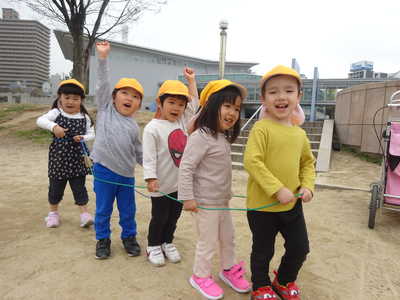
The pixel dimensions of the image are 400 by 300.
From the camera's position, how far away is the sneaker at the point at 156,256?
2354 mm

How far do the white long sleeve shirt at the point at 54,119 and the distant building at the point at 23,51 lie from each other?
24.0 meters

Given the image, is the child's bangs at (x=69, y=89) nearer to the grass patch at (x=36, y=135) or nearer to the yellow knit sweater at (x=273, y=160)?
the yellow knit sweater at (x=273, y=160)

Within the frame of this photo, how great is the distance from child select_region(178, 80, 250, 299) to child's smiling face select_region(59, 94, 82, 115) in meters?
1.61

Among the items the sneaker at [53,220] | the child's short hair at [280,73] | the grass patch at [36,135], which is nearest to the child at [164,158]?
the child's short hair at [280,73]

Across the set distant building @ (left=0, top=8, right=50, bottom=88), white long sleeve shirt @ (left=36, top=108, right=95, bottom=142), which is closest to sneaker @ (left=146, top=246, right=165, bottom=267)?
white long sleeve shirt @ (left=36, top=108, right=95, bottom=142)

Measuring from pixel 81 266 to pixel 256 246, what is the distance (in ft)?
4.56

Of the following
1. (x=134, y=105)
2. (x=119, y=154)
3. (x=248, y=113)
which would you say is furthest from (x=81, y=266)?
(x=248, y=113)

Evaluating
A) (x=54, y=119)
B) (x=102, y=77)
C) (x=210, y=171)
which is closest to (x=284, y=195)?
(x=210, y=171)

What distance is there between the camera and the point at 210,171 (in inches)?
78.0

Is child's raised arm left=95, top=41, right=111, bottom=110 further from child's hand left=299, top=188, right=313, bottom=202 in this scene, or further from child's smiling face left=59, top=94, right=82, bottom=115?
child's hand left=299, top=188, right=313, bottom=202

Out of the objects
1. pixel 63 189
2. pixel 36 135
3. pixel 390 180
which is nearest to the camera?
pixel 63 189

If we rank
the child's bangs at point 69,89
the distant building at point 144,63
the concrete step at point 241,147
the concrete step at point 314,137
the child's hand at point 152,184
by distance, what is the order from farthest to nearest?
the distant building at point 144,63 < the concrete step at point 314,137 < the concrete step at point 241,147 < the child's bangs at point 69,89 < the child's hand at point 152,184

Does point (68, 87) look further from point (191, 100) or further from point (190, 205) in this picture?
point (190, 205)

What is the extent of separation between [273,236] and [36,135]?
10583mm
